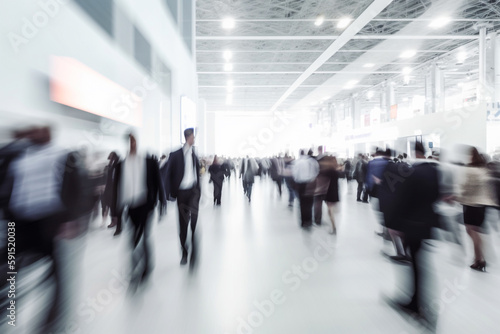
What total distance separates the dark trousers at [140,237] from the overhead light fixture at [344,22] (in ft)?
42.7

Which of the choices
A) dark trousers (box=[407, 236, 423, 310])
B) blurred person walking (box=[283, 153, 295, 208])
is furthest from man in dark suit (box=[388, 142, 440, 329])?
blurred person walking (box=[283, 153, 295, 208])

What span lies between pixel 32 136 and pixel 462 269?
485 centimetres

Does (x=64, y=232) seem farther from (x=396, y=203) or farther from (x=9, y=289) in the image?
(x=396, y=203)

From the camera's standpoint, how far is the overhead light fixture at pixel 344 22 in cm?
1379

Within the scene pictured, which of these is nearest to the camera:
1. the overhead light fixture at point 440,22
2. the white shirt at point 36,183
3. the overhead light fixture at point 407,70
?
the white shirt at point 36,183

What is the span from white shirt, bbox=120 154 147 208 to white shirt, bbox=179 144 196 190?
0.57 m

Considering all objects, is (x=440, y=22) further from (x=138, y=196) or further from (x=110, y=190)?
(x=138, y=196)

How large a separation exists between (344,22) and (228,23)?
15.9 ft

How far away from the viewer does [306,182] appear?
6.55 metres

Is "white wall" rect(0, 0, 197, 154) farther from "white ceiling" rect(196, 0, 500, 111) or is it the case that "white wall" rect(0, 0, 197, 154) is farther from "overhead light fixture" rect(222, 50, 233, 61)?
"overhead light fixture" rect(222, 50, 233, 61)

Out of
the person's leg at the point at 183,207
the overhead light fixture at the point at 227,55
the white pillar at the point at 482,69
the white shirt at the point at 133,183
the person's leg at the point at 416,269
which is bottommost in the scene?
the person's leg at the point at 416,269

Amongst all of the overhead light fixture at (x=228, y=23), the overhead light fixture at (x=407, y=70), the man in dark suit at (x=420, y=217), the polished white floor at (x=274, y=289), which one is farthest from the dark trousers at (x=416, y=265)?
the overhead light fixture at (x=407, y=70)

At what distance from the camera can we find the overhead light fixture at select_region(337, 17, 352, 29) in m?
13.8

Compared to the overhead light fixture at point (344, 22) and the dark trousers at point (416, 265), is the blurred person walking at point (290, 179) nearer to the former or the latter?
the dark trousers at point (416, 265)
